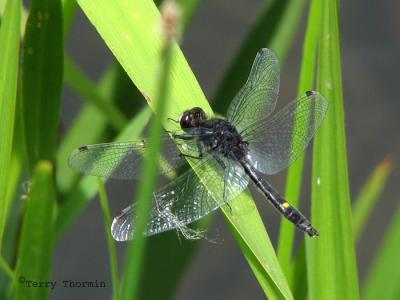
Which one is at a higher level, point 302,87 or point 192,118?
point 192,118

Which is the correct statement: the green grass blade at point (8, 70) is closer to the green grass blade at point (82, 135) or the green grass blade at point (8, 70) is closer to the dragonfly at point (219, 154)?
the dragonfly at point (219, 154)

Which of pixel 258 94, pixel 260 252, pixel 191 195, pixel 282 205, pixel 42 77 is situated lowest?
pixel 260 252

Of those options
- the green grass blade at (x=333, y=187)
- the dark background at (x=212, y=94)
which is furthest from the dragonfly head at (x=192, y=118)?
the dark background at (x=212, y=94)

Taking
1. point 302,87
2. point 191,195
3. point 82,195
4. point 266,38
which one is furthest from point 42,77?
point 266,38

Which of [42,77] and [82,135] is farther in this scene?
[82,135]

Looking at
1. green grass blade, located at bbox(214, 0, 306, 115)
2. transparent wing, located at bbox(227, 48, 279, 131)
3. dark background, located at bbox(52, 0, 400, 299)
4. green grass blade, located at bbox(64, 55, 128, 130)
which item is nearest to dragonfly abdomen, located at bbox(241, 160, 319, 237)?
transparent wing, located at bbox(227, 48, 279, 131)

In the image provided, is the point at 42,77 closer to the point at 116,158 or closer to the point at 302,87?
the point at 116,158

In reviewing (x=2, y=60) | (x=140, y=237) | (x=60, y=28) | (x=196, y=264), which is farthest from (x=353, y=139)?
(x=140, y=237)
